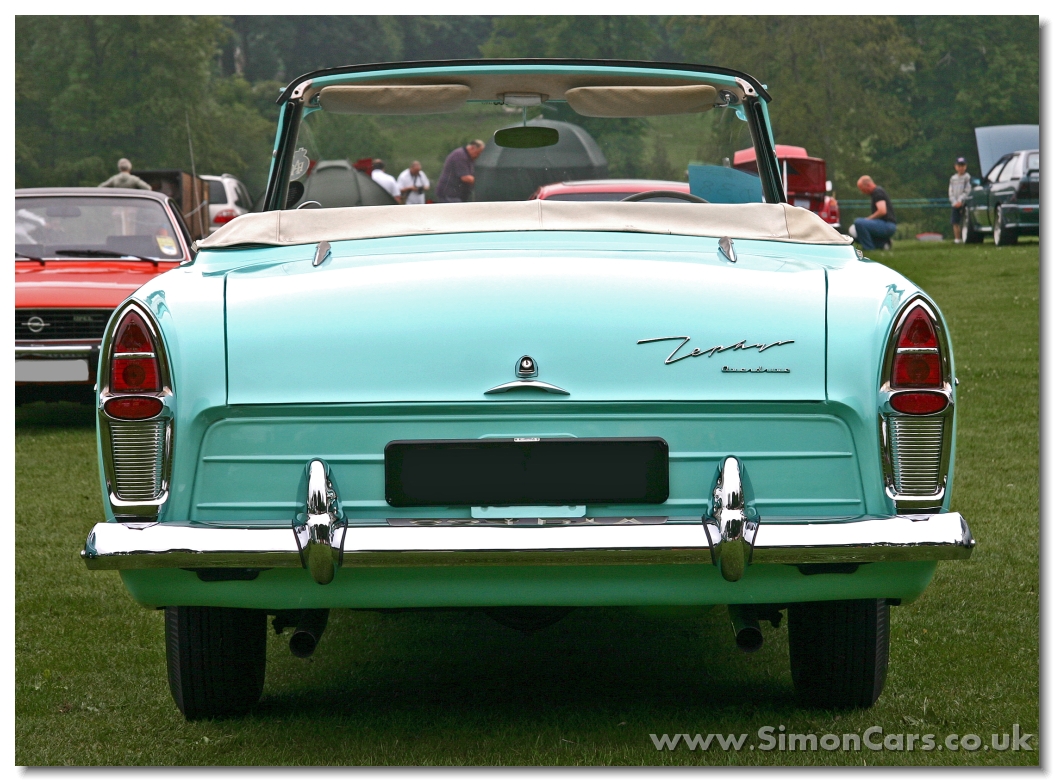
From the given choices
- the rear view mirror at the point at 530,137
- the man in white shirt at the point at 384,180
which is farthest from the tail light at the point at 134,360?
the rear view mirror at the point at 530,137

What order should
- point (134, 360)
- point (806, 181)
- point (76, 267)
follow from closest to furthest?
1. point (134, 360)
2. point (76, 267)
3. point (806, 181)

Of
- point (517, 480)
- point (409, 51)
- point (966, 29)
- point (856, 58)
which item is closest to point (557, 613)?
point (517, 480)

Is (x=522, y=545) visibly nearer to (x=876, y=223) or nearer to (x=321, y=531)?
(x=321, y=531)

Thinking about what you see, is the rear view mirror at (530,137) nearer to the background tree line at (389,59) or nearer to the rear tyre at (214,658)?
the rear tyre at (214,658)

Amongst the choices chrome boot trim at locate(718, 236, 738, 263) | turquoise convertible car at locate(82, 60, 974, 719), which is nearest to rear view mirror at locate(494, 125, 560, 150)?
chrome boot trim at locate(718, 236, 738, 263)

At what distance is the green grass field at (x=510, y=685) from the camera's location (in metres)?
3.69

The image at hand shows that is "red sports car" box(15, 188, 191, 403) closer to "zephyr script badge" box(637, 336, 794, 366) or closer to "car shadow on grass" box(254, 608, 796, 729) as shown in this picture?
"car shadow on grass" box(254, 608, 796, 729)

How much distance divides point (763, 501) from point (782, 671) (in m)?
1.30

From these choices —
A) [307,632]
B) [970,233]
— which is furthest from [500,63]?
[970,233]

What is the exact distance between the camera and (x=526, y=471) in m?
3.29

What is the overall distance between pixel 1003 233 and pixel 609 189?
21477 millimetres

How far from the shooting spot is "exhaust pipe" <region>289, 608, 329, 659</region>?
358cm

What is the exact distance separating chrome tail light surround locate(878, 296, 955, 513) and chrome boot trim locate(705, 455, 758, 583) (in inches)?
15.2

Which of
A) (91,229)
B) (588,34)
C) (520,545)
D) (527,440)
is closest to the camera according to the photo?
(520,545)
